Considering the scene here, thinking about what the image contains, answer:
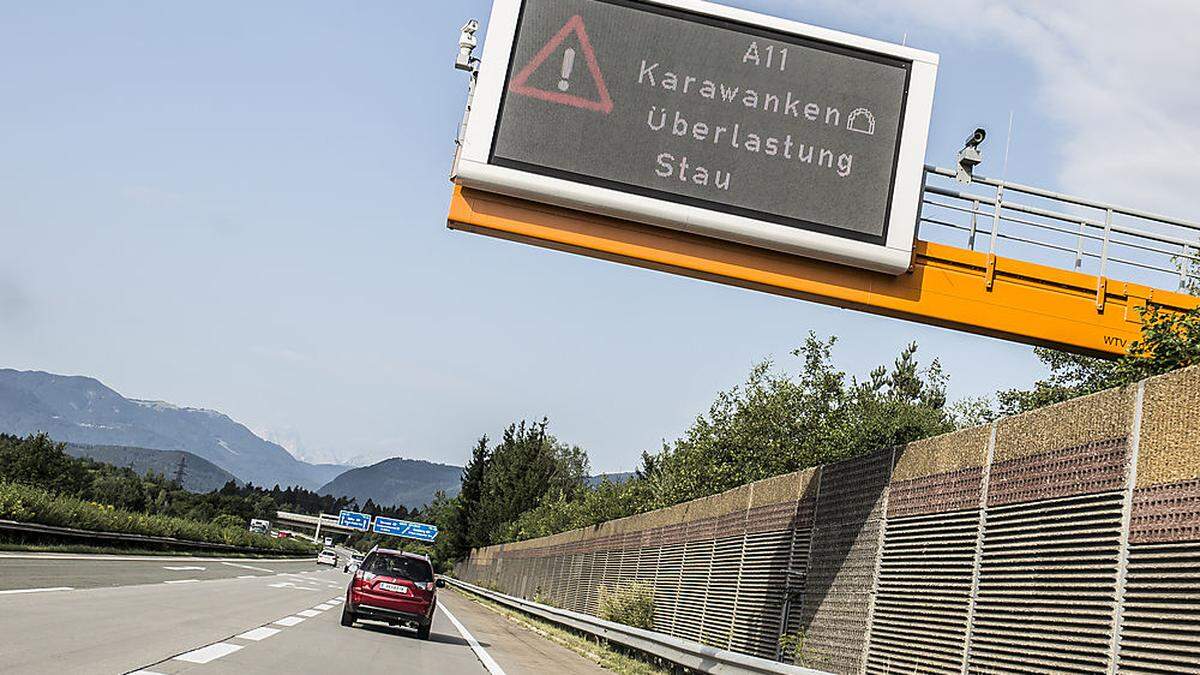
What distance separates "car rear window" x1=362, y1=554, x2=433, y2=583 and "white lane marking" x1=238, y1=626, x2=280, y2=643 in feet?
12.8

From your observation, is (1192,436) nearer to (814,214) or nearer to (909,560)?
(909,560)

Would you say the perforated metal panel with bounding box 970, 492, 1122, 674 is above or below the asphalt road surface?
above

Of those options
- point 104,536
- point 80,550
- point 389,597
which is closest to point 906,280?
point 389,597

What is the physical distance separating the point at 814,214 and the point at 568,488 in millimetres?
109566

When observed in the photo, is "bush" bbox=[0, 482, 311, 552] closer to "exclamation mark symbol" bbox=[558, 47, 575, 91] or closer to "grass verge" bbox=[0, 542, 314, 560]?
"grass verge" bbox=[0, 542, 314, 560]

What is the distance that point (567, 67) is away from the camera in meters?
15.1

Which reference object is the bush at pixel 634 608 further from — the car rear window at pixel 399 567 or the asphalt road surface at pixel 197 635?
the car rear window at pixel 399 567

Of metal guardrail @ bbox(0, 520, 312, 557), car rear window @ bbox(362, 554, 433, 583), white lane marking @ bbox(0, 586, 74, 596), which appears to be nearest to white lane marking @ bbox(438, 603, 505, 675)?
car rear window @ bbox(362, 554, 433, 583)

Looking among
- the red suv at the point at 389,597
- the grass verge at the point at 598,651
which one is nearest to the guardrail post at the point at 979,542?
the grass verge at the point at 598,651

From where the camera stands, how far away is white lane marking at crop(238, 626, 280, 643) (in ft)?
52.4

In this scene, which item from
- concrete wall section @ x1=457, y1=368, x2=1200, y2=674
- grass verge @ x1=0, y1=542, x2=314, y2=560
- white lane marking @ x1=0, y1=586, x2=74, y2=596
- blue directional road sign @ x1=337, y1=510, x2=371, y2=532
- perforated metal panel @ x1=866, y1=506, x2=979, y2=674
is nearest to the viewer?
concrete wall section @ x1=457, y1=368, x2=1200, y2=674

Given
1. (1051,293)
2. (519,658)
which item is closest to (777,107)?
(1051,293)

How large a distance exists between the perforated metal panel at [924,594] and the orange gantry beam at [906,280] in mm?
2989

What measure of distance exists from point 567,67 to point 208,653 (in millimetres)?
8112
